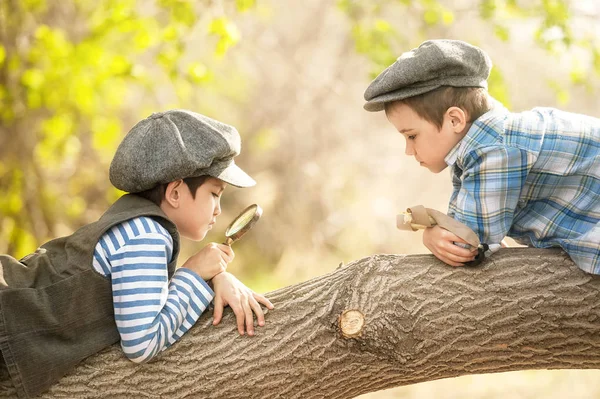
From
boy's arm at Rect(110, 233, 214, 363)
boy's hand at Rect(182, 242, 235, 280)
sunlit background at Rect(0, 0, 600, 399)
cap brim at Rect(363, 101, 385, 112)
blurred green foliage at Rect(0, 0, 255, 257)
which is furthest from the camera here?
sunlit background at Rect(0, 0, 600, 399)

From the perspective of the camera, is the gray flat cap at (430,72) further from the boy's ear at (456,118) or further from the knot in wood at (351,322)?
the knot in wood at (351,322)

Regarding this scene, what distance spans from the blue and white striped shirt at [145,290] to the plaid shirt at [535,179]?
37.5 inches

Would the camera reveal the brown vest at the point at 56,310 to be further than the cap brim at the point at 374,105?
No

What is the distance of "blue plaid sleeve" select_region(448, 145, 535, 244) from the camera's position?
235cm

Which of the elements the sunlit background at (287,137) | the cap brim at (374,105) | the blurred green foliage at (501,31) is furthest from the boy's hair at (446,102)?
the sunlit background at (287,137)

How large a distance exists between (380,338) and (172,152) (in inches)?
35.9

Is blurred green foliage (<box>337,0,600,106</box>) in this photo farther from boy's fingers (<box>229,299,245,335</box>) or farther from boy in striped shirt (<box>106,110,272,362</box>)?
boy's fingers (<box>229,299,245,335</box>)

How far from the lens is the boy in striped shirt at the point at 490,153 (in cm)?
236

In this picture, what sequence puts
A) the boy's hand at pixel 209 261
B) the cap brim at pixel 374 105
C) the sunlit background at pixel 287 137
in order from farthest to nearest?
the sunlit background at pixel 287 137 < the cap brim at pixel 374 105 < the boy's hand at pixel 209 261

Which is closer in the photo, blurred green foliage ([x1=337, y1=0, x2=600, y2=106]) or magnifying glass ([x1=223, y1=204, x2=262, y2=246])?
magnifying glass ([x1=223, y1=204, x2=262, y2=246])

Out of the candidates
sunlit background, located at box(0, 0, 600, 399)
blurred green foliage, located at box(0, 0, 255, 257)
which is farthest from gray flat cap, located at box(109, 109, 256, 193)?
sunlit background, located at box(0, 0, 600, 399)

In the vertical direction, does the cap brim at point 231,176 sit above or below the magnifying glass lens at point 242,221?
above

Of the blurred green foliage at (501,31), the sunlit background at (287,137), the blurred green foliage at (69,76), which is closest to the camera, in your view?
the blurred green foliage at (501,31)

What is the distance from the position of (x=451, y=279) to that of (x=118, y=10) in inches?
146
